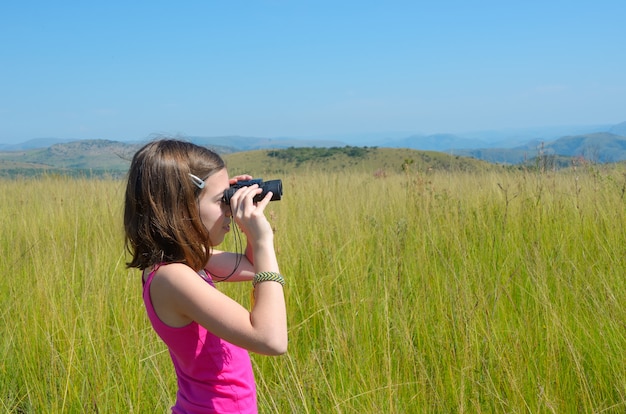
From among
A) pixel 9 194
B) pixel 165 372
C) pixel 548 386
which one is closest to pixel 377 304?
pixel 548 386

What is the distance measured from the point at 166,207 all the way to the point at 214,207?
0.43 ft

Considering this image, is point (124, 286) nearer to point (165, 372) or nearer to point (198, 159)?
point (165, 372)

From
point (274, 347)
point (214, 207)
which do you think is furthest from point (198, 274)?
point (274, 347)

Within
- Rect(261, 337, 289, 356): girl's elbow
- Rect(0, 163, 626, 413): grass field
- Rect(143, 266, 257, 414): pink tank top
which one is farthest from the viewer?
Rect(0, 163, 626, 413): grass field

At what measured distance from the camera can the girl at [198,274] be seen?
1.22m

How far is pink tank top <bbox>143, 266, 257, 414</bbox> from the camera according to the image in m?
1.31

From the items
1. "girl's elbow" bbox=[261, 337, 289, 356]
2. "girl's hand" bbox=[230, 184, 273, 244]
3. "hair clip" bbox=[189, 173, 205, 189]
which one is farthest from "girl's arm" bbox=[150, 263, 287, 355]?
"hair clip" bbox=[189, 173, 205, 189]

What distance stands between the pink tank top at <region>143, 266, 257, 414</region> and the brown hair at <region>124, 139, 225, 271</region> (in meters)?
0.08

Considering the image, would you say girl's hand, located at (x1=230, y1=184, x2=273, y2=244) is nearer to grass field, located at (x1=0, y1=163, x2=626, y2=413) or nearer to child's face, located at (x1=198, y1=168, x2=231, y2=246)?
child's face, located at (x1=198, y1=168, x2=231, y2=246)

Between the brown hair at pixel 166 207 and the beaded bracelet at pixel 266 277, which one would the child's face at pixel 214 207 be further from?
the beaded bracelet at pixel 266 277

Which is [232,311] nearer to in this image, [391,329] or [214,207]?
[214,207]

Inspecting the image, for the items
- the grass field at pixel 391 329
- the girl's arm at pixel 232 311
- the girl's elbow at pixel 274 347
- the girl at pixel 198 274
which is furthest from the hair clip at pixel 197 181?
the grass field at pixel 391 329

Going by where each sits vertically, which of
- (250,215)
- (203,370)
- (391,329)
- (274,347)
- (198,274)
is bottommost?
(391,329)

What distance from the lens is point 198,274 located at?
53.8 inches
